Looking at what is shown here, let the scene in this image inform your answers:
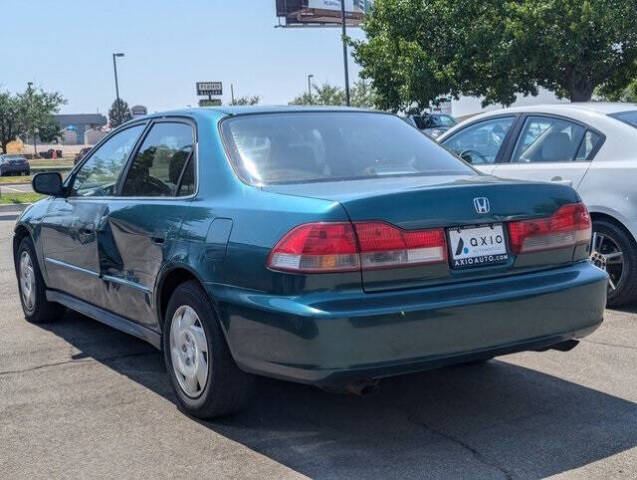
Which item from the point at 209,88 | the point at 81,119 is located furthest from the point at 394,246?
the point at 81,119

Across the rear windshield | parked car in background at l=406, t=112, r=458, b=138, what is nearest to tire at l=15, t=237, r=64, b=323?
the rear windshield

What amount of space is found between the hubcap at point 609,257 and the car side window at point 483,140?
1.30m

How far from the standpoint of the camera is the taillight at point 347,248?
3654 millimetres

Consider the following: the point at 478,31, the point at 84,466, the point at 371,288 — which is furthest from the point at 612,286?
the point at 478,31

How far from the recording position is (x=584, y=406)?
4.50 m

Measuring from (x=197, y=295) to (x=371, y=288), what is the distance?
0.96m

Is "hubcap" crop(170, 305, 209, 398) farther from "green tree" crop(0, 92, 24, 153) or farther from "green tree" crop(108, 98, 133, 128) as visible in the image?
"green tree" crop(0, 92, 24, 153)

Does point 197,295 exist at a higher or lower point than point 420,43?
lower

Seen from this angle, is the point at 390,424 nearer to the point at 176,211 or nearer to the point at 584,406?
the point at 584,406

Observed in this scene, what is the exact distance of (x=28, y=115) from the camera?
207 feet

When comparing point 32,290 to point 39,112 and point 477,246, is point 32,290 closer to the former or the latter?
point 477,246

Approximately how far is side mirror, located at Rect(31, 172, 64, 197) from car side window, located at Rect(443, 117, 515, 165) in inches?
132

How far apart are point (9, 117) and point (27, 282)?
58759 mm

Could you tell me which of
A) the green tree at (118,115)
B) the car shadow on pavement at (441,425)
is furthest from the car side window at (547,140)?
the green tree at (118,115)
